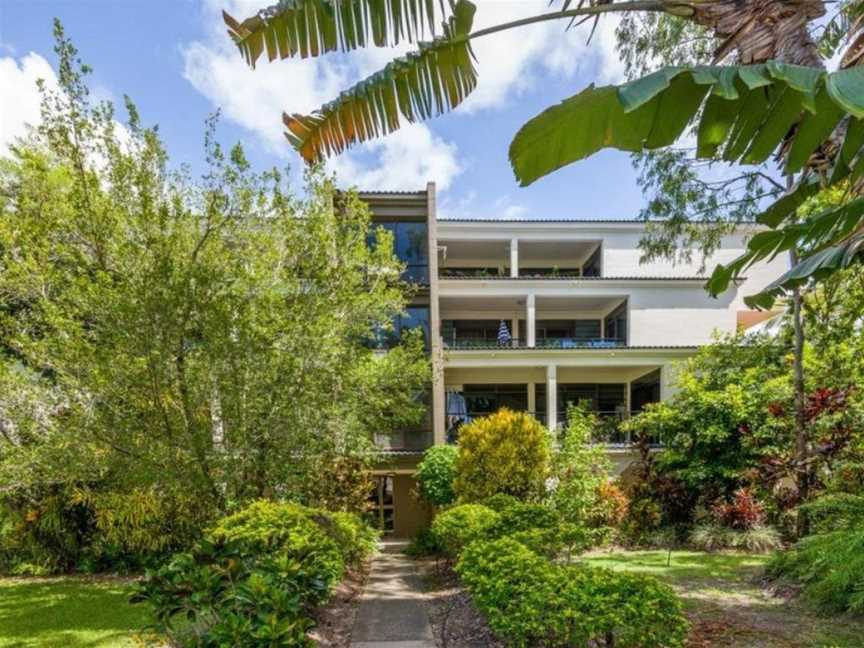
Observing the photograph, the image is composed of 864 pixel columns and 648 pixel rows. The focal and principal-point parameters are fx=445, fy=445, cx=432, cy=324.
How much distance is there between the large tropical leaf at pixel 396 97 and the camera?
3.78 m

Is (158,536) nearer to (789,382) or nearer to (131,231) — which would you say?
(131,231)

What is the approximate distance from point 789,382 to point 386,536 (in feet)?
42.2

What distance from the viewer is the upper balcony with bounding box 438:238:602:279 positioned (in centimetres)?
1967

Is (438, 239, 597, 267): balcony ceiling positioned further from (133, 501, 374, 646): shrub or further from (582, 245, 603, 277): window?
(133, 501, 374, 646): shrub

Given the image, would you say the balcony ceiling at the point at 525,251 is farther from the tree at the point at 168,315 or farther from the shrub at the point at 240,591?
the shrub at the point at 240,591

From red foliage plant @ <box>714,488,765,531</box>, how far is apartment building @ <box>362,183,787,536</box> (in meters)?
4.49

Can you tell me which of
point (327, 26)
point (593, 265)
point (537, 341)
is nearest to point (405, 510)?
point (537, 341)

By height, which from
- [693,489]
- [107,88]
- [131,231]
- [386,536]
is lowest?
[386,536]

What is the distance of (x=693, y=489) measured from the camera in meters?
11.2

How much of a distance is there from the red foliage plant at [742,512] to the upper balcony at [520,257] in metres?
10.6

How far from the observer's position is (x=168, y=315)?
637 centimetres

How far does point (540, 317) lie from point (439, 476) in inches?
445

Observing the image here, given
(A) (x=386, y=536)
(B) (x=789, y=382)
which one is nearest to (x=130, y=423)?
(A) (x=386, y=536)

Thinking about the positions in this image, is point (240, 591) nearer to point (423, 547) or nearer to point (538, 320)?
point (423, 547)
